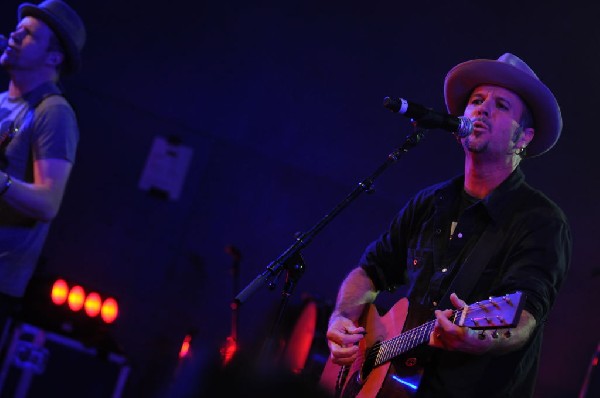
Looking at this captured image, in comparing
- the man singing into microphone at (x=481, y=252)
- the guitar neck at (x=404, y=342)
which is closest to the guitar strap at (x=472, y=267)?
the man singing into microphone at (x=481, y=252)

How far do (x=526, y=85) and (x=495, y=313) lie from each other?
4.59 feet

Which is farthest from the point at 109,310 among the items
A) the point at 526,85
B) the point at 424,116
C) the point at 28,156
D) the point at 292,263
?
the point at 526,85

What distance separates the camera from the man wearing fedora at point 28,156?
11.1 feet

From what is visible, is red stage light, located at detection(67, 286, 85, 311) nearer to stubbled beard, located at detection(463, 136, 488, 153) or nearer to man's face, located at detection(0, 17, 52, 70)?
man's face, located at detection(0, 17, 52, 70)

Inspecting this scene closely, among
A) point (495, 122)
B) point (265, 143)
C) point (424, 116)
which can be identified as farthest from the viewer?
point (265, 143)

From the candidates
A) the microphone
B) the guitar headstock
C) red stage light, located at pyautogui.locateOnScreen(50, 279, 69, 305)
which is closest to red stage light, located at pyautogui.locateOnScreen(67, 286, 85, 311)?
red stage light, located at pyautogui.locateOnScreen(50, 279, 69, 305)

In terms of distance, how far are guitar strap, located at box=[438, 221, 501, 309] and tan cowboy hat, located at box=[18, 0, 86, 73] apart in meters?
2.72

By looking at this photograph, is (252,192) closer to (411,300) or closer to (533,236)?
(411,300)

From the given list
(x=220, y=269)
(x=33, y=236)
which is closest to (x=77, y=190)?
(x=220, y=269)

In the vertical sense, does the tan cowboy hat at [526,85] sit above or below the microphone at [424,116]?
above

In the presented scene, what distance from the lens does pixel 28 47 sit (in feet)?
Result: 12.7

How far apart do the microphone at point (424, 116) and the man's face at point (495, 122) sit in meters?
0.16

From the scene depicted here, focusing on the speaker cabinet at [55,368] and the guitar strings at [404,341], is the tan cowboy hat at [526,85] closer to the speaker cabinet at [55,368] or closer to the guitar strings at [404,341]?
the guitar strings at [404,341]

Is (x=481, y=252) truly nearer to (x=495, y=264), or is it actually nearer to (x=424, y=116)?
(x=495, y=264)
